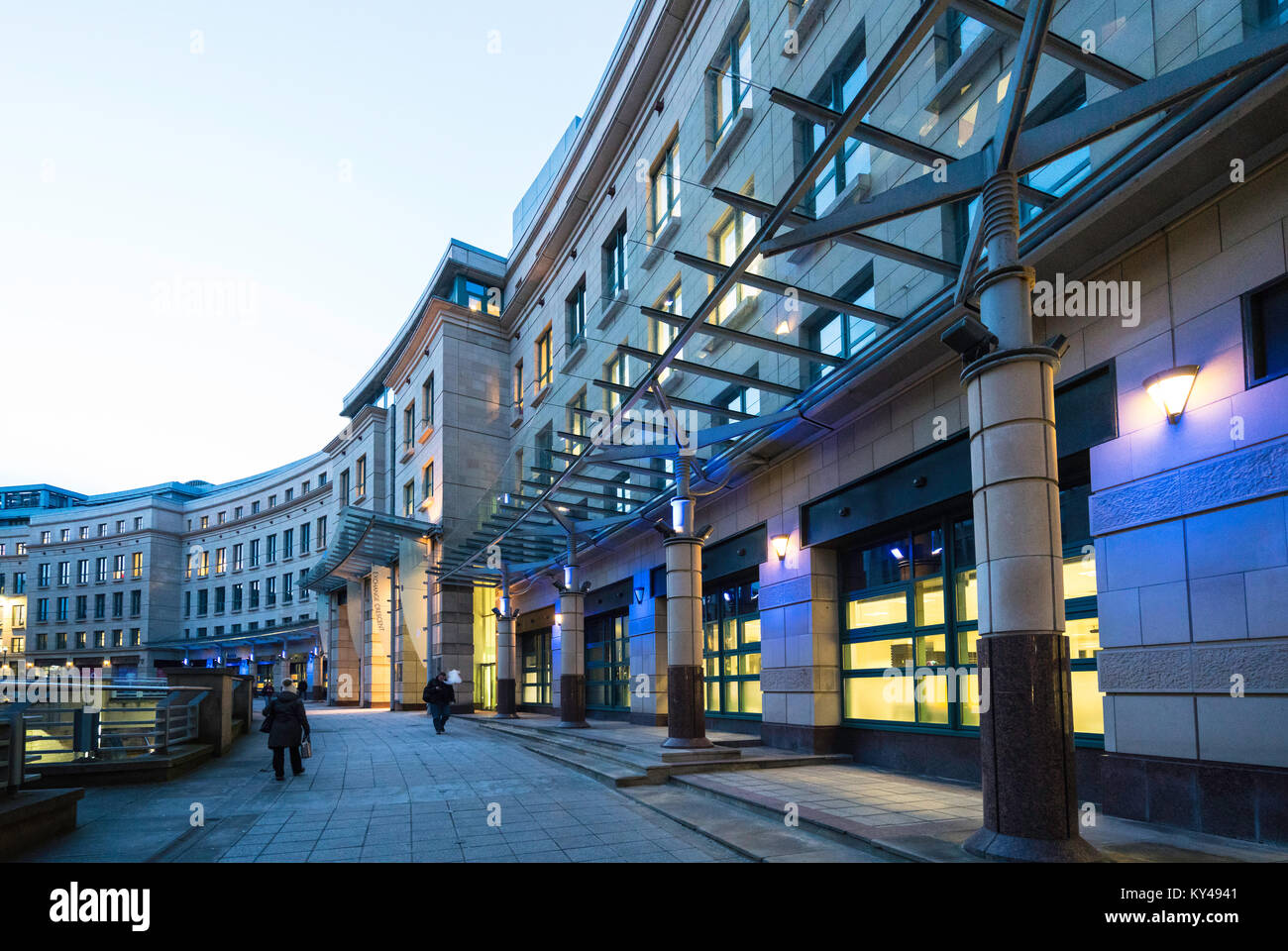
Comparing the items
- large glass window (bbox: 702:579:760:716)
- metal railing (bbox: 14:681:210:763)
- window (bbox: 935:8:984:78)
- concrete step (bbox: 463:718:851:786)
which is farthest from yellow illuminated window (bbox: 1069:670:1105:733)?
metal railing (bbox: 14:681:210:763)

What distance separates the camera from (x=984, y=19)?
24.9ft

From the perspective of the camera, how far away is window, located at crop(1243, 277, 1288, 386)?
289 inches

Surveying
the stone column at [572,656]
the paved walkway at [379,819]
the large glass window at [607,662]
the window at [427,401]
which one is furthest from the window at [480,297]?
the paved walkway at [379,819]

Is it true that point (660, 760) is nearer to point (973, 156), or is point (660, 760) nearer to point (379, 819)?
point (379, 819)

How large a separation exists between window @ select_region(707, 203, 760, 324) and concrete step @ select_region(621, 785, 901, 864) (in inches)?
374

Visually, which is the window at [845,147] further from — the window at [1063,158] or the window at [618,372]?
the window at [618,372]

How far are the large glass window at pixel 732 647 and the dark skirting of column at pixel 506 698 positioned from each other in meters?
8.59

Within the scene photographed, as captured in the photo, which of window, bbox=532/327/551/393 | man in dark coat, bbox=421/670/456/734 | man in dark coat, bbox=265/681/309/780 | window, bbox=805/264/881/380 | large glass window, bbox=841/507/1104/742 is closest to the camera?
large glass window, bbox=841/507/1104/742

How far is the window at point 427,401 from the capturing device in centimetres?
3759

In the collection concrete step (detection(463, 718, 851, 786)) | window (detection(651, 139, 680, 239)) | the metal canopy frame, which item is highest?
window (detection(651, 139, 680, 239))

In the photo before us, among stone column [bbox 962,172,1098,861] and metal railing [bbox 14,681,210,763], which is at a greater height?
stone column [bbox 962,172,1098,861]

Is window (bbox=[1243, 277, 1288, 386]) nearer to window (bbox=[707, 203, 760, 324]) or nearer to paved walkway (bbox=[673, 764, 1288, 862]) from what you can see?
paved walkway (bbox=[673, 764, 1288, 862])
